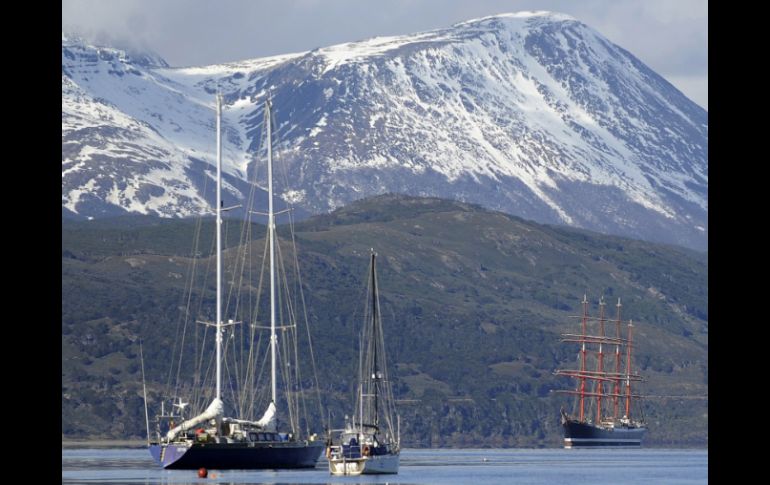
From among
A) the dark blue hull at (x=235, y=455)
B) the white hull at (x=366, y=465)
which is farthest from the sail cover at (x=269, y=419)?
the white hull at (x=366, y=465)

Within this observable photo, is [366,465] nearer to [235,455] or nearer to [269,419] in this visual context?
[269,419]

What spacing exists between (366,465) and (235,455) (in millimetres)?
8372

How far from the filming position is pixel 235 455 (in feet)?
321

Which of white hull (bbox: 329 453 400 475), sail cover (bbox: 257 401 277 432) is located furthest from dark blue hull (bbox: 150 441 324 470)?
white hull (bbox: 329 453 400 475)

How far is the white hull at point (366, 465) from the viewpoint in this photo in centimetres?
10100

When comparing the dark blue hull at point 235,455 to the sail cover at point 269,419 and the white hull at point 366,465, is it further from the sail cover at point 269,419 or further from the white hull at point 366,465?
the white hull at point 366,465

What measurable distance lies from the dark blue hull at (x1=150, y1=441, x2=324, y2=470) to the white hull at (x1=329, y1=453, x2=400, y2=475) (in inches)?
83.3

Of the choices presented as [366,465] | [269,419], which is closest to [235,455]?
[269,419]

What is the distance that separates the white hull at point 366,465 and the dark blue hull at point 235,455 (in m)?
2.12

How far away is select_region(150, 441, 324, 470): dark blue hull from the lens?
97812 mm
